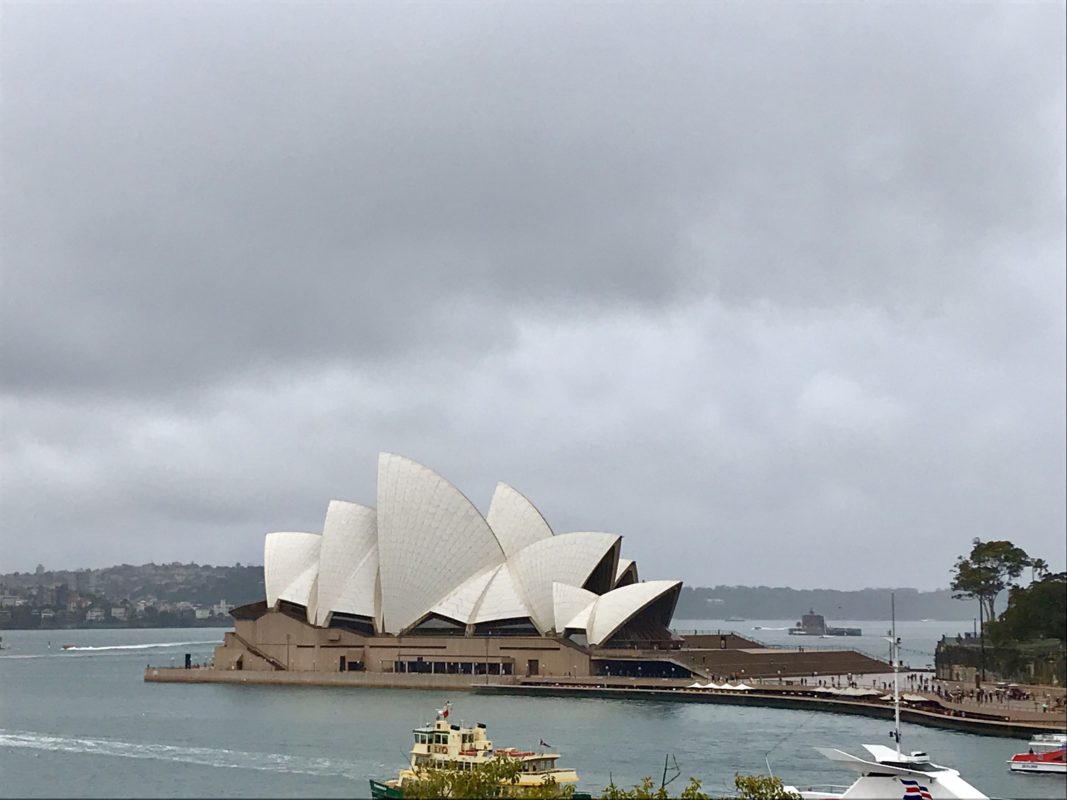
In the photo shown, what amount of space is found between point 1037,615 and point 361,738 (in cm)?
3355

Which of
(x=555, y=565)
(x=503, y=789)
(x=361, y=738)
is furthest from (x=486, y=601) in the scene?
(x=503, y=789)

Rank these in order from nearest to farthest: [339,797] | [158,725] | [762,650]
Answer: [339,797]
[158,725]
[762,650]

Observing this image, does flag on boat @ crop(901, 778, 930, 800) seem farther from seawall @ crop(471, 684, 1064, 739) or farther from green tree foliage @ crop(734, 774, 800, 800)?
seawall @ crop(471, 684, 1064, 739)

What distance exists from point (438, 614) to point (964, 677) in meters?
27.6

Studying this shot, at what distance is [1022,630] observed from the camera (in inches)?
2260

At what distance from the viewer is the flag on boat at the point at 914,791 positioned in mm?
26656

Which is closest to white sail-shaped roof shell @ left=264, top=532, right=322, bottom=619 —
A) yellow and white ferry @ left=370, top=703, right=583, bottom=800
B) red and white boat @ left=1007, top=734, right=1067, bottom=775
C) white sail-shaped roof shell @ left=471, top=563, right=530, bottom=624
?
white sail-shaped roof shell @ left=471, top=563, right=530, bottom=624

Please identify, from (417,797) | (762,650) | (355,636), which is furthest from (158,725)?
(762,650)

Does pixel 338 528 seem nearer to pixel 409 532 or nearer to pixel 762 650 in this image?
pixel 409 532

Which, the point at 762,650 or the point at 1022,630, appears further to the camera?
the point at 762,650

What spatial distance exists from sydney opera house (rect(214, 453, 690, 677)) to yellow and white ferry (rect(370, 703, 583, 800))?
109 ft

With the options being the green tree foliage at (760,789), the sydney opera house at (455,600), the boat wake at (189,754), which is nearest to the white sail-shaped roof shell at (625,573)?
the sydney opera house at (455,600)

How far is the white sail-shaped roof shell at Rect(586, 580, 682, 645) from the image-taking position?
63812 millimetres

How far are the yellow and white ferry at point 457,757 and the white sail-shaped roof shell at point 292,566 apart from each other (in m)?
41.7
